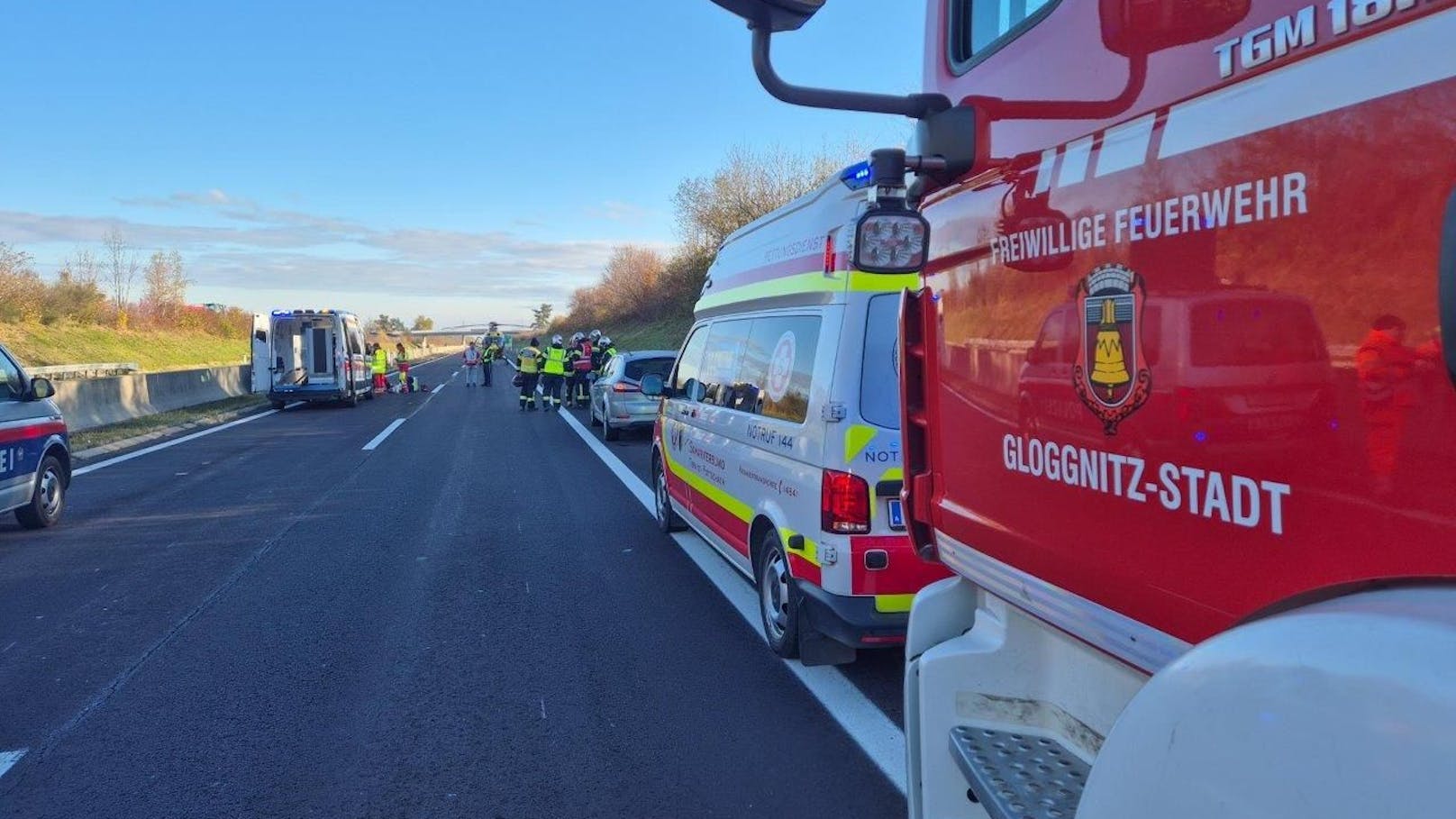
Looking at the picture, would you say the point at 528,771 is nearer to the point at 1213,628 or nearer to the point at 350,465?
the point at 1213,628

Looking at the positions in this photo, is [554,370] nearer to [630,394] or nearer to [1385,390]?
[630,394]

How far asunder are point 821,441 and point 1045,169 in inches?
95.8

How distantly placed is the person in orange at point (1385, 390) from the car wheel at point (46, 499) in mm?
9951

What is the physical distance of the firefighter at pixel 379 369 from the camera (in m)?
29.8

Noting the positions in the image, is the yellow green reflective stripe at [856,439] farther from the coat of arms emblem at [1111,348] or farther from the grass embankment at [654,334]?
the grass embankment at [654,334]

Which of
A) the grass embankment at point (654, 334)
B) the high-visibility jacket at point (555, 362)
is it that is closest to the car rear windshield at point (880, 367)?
the high-visibility jacket at point (555, 362)

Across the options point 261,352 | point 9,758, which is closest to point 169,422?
point 261,352

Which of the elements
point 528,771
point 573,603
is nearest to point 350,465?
point 573,603

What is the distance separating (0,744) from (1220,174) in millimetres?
5073

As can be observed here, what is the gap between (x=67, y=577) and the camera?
7070mm

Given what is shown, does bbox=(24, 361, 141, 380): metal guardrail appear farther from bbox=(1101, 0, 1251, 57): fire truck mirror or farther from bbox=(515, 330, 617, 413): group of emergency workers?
bbox=(1101, 0, 1251, 57): fire truck mirror

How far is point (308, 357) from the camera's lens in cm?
A: 2598

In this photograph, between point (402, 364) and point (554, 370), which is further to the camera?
point (402, 364)

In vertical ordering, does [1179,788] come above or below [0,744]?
above
